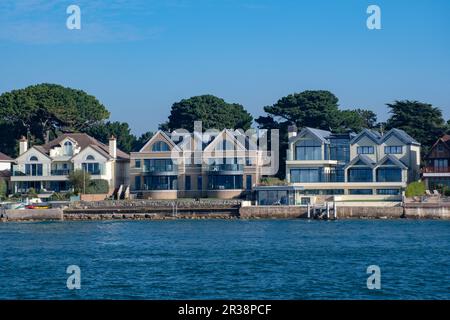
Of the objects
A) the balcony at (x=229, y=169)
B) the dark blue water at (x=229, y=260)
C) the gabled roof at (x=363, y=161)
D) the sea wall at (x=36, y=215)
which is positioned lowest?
the dark blue water at (x=229, y=260)

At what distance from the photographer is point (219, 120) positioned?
96.7 m

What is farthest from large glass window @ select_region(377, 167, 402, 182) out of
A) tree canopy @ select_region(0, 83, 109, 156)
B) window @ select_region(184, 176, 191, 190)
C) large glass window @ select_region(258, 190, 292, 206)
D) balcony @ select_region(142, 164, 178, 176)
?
tree canopy @ select_region(0, 83, 109, 156)

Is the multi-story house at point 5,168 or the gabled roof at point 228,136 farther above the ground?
the gabled roof at point 228,136

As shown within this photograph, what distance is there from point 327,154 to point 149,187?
16380mm

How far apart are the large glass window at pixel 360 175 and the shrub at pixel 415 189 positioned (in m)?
3.74

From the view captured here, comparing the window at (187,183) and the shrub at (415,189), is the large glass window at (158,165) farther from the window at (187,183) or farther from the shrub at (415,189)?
the shrub at (415,189)

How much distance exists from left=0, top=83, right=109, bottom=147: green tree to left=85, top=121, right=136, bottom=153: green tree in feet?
13.5

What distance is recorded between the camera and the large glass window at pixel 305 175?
239ft

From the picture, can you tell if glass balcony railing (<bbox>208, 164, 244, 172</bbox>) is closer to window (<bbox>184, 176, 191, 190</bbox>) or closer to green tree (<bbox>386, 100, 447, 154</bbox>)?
window (<bbox>184, 176, 191, 190</bbox>)

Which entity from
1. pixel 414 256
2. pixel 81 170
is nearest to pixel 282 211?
pixel 81 170

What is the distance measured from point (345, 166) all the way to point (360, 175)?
5.51ft

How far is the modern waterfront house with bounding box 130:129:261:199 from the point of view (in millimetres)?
73250

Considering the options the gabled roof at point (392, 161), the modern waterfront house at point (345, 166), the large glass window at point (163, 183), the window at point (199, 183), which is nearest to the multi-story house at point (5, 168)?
the large glass window at point (163, 183)

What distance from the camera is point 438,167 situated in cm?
7375
